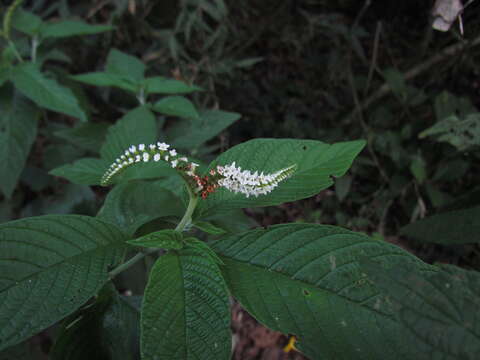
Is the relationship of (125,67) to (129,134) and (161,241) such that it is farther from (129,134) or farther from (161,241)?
(161,241)

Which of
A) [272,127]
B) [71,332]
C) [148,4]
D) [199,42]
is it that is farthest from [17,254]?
[148,4]

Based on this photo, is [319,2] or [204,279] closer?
[204,279]

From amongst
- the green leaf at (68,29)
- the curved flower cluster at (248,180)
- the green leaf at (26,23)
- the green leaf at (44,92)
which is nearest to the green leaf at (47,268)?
the curved flower cluster at (248,180)

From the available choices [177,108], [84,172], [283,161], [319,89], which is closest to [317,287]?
[283,161]

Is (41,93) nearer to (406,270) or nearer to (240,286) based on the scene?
(240,286)

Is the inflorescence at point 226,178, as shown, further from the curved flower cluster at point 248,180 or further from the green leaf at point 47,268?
the green leaf at point 47,268

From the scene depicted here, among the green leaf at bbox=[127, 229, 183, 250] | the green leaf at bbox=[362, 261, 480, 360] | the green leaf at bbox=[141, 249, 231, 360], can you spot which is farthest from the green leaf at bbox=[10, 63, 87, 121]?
the green leaf at bbox=[362, 261, 480, 360]

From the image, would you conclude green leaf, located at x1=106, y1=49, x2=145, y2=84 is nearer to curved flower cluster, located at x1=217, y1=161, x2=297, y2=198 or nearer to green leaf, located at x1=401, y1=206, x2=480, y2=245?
curved flower cluster, located at x1=217, y1=161, x2=297, y2=198
